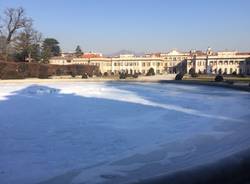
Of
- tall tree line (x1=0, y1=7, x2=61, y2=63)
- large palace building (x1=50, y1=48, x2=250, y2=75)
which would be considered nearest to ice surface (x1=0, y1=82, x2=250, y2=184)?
tall tree line (x1=0, y1=7, x2=61, y2=63)

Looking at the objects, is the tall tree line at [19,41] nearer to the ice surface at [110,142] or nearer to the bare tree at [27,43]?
the bare tree at [27,43]

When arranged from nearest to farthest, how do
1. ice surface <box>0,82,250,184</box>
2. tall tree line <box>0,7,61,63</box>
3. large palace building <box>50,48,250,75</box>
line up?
ice surface <box>0,82,250,184</box> → tall tree line <box>0,7,61,63</box> → large palace building <box>50,48,250,75</box>

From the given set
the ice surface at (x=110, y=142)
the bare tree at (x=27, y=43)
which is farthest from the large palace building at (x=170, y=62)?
the ice surface at (x=110, y=142)

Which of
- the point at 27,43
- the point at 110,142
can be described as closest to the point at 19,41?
the point at 27,43

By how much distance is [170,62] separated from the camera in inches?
5266

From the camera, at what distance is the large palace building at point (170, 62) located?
379 feet

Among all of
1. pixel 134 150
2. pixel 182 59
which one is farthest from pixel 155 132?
pixel 182 59

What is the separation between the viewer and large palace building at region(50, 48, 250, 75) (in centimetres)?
11550

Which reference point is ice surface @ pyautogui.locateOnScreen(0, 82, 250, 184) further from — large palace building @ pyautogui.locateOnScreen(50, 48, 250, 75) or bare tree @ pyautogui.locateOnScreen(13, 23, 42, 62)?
large palace building @ pyautogui.locateOnScreen(50, 48, 250, 75)

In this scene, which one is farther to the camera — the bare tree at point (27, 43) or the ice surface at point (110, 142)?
the bare tree at point (27, 43)

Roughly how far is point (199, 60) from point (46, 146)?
113195 mm

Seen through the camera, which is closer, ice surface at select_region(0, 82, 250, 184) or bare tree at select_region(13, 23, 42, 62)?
ice surface at select_region(0, 82, 250, 184)

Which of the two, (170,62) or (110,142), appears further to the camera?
(170,62)

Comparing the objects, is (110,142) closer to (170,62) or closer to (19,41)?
(19,41)
